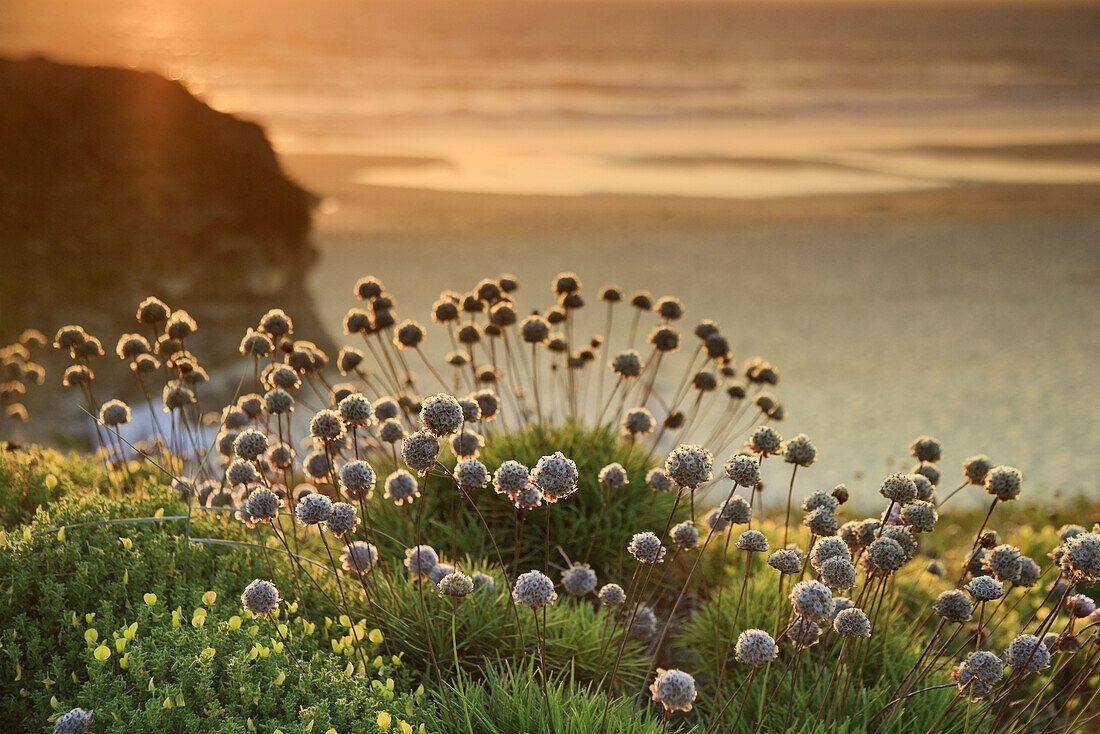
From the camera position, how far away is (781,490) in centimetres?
1091

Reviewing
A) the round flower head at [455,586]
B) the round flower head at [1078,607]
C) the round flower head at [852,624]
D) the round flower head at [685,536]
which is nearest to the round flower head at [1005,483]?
the round flower head at [1078,607]

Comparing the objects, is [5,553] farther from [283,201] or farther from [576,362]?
[283,201]

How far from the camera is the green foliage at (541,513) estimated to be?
5215mm

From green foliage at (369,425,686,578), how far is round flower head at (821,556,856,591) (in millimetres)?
2281

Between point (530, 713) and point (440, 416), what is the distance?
46.9 inches

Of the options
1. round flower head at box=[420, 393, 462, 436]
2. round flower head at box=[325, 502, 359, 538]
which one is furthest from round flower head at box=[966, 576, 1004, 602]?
round flower head at box=[325, 502, 359, 538]

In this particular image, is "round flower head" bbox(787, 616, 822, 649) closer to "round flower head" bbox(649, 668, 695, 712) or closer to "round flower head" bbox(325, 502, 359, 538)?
"round flower head" bbox(649, 668, 695, 712)

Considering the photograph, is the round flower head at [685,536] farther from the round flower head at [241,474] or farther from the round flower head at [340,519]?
the round flower head at [241,474]

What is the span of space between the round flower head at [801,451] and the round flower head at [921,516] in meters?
0.44

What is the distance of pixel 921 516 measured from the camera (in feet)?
11.3

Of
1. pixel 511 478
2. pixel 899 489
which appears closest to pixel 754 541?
pixel 899 489

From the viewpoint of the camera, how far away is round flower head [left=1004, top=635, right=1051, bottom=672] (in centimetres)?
304

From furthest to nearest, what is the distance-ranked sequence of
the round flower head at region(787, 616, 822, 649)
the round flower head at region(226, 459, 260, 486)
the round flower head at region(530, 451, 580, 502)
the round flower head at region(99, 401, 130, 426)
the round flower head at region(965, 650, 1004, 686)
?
1. the round flower head at region(99, 401, 130, 426)
2. the round flower head at region(226, 459, 260, 486)
3. the round flower head at region(787, 616, 822, 649)
4. the round flower head at region(965, 650, 1004, 686)
5. the round flower head at region(530, 451, 580, 502)

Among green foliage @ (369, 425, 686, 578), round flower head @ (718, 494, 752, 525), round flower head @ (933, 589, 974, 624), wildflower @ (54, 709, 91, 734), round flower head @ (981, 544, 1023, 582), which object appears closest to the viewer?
wildflower @ (54, 709, 91, 734)
